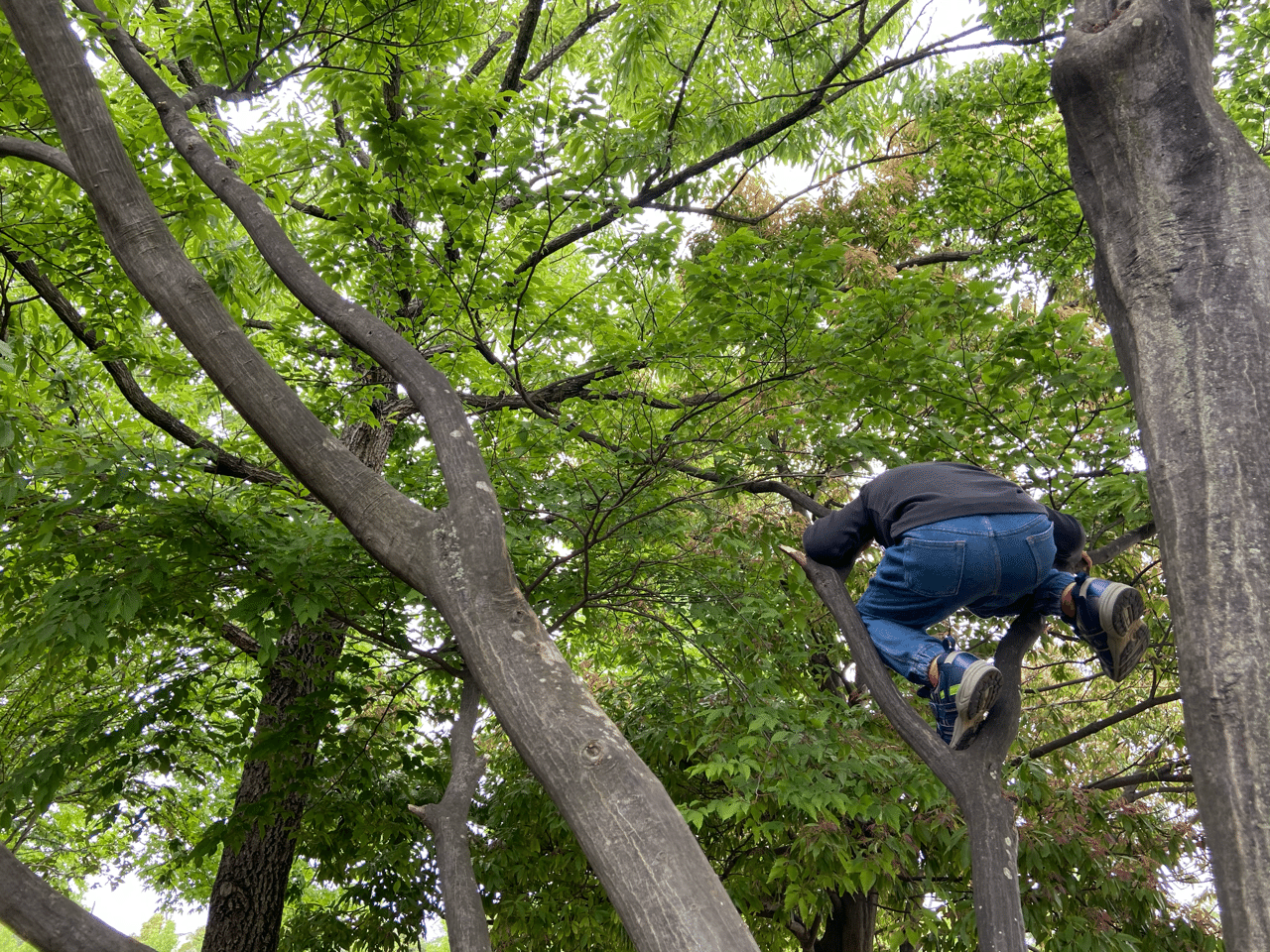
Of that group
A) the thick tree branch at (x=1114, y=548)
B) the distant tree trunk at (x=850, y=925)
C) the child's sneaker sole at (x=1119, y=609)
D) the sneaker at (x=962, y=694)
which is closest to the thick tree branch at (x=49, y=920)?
the sneaker at (x=962, y=694)

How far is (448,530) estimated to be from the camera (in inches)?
90.8

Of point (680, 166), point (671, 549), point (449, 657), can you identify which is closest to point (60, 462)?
point (449, 657)

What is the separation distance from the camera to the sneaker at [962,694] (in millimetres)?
2379

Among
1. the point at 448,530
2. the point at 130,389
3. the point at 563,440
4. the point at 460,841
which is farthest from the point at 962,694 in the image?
the point at 130,389

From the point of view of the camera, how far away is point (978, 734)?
2.47 metres

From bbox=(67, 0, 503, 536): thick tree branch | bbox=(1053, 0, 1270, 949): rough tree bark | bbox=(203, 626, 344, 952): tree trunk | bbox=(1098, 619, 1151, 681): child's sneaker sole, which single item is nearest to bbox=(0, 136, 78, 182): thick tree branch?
bbox=(67, 0, 503, 536): thick tree branch

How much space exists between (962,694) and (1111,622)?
1.81ft

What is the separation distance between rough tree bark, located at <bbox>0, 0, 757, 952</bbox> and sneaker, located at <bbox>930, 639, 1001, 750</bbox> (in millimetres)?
1027

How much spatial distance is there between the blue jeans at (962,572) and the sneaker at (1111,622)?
0.10 meters

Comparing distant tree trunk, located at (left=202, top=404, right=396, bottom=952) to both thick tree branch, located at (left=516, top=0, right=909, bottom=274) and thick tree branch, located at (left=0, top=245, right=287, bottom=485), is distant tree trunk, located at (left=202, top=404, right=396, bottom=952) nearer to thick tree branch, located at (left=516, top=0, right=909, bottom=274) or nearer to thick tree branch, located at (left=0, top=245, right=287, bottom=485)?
thick tree branch, located at (left=0, top=245, right=287, bottom=485)

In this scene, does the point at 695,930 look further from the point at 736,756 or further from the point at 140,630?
the point at 140,630

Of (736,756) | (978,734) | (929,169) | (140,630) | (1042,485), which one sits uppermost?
(929,169)

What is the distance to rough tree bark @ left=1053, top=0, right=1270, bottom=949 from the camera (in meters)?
1.41

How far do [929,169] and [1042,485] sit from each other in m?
5.41
